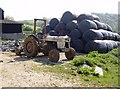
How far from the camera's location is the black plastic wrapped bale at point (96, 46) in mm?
20297

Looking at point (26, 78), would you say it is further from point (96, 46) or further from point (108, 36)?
point (108, 36)

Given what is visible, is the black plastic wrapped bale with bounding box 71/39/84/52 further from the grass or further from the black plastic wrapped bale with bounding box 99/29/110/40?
the grass

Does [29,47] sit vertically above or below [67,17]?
below

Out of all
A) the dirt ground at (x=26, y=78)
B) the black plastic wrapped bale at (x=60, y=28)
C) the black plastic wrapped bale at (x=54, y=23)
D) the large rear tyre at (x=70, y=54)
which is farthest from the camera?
the black plastic wrapped bale at (x=54, y=23)

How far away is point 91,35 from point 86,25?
1.19 m

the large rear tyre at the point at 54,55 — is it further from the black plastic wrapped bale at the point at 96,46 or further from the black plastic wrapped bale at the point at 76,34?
the black plastic wrapped bale at the point at 76,34

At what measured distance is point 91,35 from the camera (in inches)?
818

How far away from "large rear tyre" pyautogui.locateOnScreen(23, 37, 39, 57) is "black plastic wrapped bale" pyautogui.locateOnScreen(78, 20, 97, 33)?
5959mm

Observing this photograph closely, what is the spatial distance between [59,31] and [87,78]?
11071 mm

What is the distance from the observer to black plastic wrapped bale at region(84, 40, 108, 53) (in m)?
20.3

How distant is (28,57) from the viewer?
17.2m

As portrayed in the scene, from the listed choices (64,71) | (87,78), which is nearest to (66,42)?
(64,71)

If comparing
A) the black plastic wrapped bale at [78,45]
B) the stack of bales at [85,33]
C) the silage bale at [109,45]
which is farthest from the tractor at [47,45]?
the silage bale at [109,45]

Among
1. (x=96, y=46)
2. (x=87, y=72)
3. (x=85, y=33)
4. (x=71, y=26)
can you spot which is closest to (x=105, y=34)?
(x=85, y=33)
